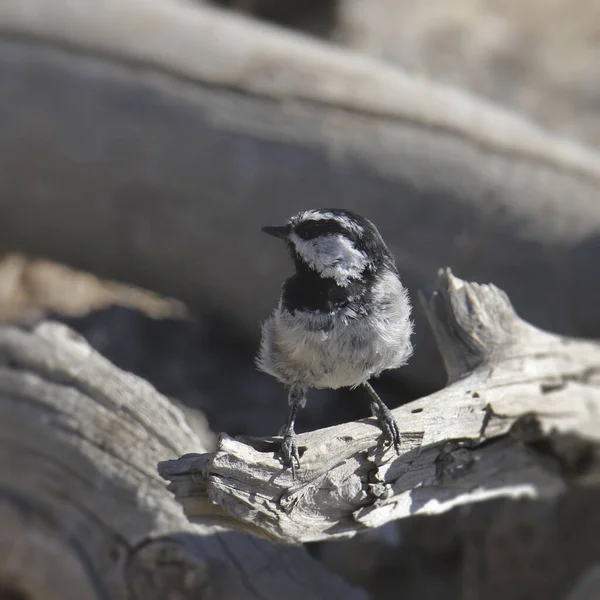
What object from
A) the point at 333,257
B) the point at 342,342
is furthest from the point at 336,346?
the point at 333,257

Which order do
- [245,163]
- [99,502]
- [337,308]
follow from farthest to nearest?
[245,163], [99,502], [337,308]

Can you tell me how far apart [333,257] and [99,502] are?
1.33 metres

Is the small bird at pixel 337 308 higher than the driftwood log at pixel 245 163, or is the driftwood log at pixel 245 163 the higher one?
the driftwood log at pixel 245 163

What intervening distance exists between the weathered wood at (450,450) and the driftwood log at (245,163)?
87 centimetres

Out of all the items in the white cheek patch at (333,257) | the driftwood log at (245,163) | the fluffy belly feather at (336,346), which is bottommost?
the fluffy belly feather at (336,346)

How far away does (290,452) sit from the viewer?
7.95ft

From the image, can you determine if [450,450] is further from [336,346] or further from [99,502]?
[99,502]

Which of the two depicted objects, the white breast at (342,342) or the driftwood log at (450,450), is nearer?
the driftwood log at (450,450)

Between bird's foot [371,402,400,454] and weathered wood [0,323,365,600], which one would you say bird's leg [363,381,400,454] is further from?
weathered wood [0,323,365,600]

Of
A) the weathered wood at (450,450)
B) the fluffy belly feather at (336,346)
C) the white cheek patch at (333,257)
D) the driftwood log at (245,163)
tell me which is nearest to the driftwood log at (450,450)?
the weathered wood at (450,450)

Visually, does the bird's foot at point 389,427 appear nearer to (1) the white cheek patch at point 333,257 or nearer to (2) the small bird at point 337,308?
(2) the small bird at point 337,308

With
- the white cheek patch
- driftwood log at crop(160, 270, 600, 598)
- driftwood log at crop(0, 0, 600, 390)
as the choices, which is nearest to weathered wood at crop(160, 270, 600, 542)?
driftwood log at crop(160, 270, 600, 598)

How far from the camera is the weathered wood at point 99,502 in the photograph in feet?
9.64

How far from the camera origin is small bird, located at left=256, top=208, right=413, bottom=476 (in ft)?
7.98
